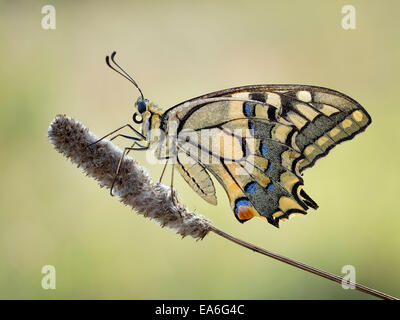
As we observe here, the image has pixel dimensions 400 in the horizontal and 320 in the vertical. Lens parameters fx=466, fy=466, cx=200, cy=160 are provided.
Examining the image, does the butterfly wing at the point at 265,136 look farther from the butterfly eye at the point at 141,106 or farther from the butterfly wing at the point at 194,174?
the butterfly eye at the point at 141,106

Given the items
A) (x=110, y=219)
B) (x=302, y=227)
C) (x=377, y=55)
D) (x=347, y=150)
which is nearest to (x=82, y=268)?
(x=110, y=219)

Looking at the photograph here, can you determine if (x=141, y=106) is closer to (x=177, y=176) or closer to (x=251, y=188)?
(x=251, y=188)

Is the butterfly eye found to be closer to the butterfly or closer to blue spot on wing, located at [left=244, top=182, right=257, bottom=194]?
the butterfly

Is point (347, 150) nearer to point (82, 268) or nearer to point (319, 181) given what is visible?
point (319, 181)

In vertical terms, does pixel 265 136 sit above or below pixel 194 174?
above

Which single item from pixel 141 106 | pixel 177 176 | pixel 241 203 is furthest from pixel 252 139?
pixel 177 176

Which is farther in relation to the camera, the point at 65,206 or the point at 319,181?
the point at 319,181

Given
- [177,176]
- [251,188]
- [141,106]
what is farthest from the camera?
[177,176]

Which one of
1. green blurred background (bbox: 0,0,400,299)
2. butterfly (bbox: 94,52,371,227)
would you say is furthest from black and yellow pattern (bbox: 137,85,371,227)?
green blurred background (bbox: 0,0,400,299)
